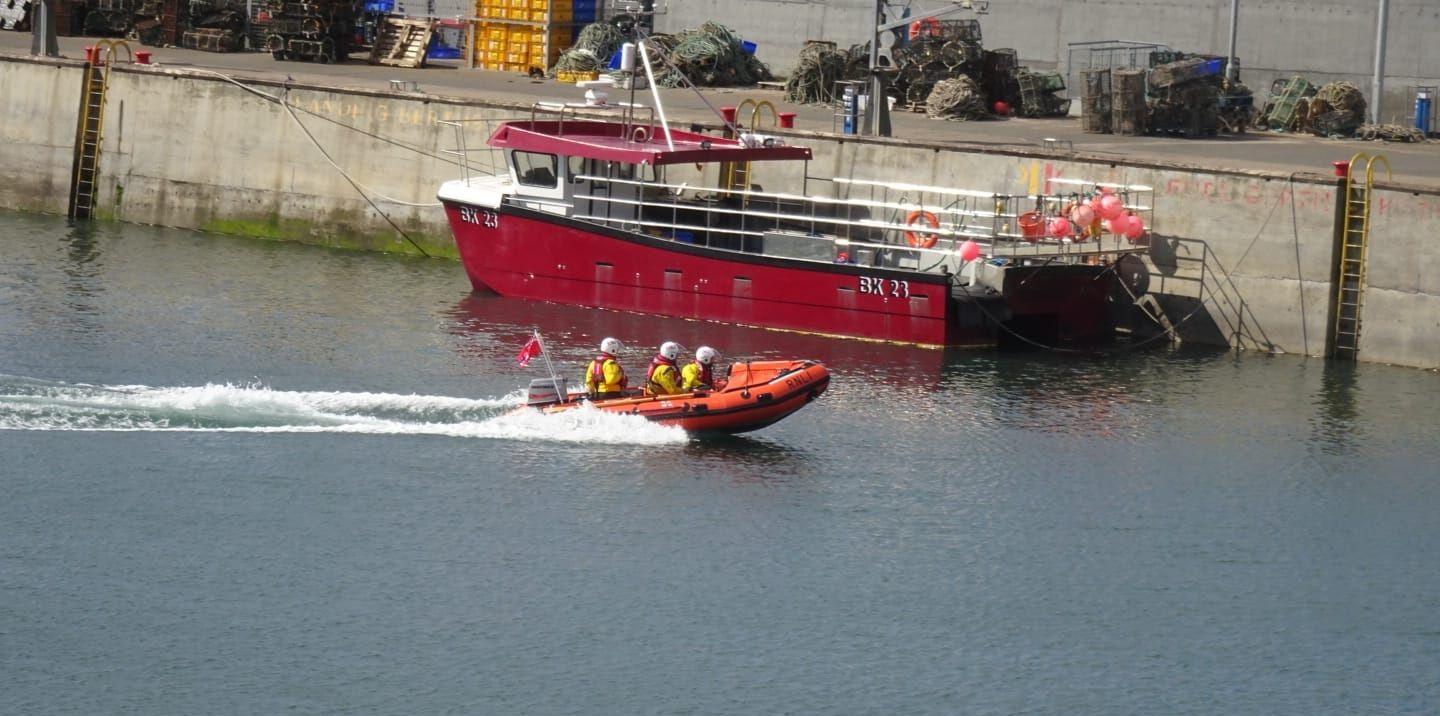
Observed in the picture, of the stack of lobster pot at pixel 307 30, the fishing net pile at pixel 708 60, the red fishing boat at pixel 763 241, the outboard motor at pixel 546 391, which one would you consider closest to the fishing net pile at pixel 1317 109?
the red fishing boat at pixel 763 241

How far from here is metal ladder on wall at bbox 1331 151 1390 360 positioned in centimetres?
3253

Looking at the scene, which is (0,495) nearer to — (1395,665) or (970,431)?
(970,431)

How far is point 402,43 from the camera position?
2004 inches

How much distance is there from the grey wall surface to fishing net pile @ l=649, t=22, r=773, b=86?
9.02 ft

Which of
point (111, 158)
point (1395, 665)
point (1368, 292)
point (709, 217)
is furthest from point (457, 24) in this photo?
point (1395, 665)

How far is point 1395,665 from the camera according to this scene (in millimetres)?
20234

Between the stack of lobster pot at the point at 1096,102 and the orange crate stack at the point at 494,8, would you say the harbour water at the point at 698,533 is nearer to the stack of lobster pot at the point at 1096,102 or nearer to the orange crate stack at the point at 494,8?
the stack of lobster pot at the point at 1096,102

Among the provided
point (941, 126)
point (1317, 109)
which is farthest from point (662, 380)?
point (1317, 109)

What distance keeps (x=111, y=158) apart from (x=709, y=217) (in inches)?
663

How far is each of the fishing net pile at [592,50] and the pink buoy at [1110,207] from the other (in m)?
18.3

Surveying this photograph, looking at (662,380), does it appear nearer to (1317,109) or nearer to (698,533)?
(698,533)

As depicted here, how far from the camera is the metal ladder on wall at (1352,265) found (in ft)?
107

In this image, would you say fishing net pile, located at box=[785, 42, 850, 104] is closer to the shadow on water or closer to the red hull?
the red hull

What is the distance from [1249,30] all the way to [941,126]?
8.43 m
